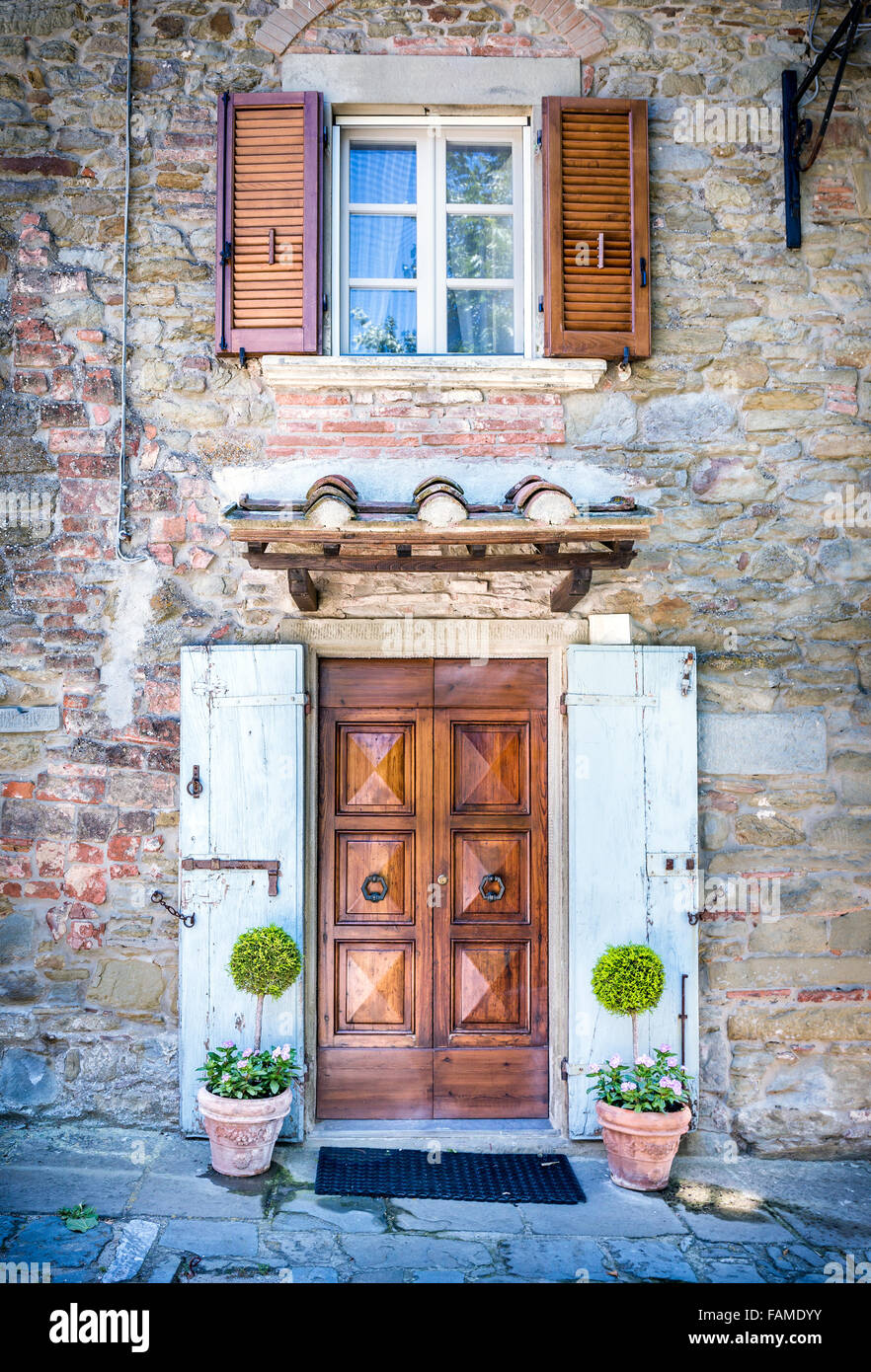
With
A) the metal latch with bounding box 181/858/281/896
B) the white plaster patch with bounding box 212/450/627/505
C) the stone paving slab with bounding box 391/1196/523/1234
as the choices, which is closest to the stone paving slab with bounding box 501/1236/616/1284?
the stone paving slab with bounding box 391/1196/523/1234

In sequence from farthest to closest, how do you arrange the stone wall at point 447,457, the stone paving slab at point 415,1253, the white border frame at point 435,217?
the white border frame at point 435,217 < the stone wall at point 447,457 < the stone paving slab at point 415,1253

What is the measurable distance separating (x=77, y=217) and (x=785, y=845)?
13.6ft

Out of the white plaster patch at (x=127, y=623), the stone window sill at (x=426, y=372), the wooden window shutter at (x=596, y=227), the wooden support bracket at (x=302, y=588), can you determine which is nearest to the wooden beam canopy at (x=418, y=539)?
the wooden support bracket at (x=302, y=588)

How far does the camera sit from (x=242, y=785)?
169 inches

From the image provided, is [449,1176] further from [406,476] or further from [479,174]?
[479,174]

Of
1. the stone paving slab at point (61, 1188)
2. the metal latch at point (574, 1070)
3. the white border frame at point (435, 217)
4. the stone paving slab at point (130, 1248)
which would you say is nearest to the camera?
the stone paving slab at point (130, 1248)

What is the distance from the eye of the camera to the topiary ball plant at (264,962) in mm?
3977

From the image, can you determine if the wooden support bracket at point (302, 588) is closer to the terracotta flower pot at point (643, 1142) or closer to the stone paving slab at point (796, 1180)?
the terracotta flower pot at point (643, 1142)

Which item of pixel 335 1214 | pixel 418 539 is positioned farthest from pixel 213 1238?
pixel 418 539

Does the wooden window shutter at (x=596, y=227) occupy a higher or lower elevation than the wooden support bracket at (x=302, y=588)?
higher

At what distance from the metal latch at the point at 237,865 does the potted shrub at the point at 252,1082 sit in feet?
0.75

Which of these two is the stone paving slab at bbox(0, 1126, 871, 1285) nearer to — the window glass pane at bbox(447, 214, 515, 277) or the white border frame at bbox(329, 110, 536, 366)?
the white border frame at bbox(329, 110, 536, 366)

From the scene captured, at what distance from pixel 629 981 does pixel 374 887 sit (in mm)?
1167

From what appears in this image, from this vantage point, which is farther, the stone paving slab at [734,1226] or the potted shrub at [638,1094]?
the potted shrub at [638,1094]
